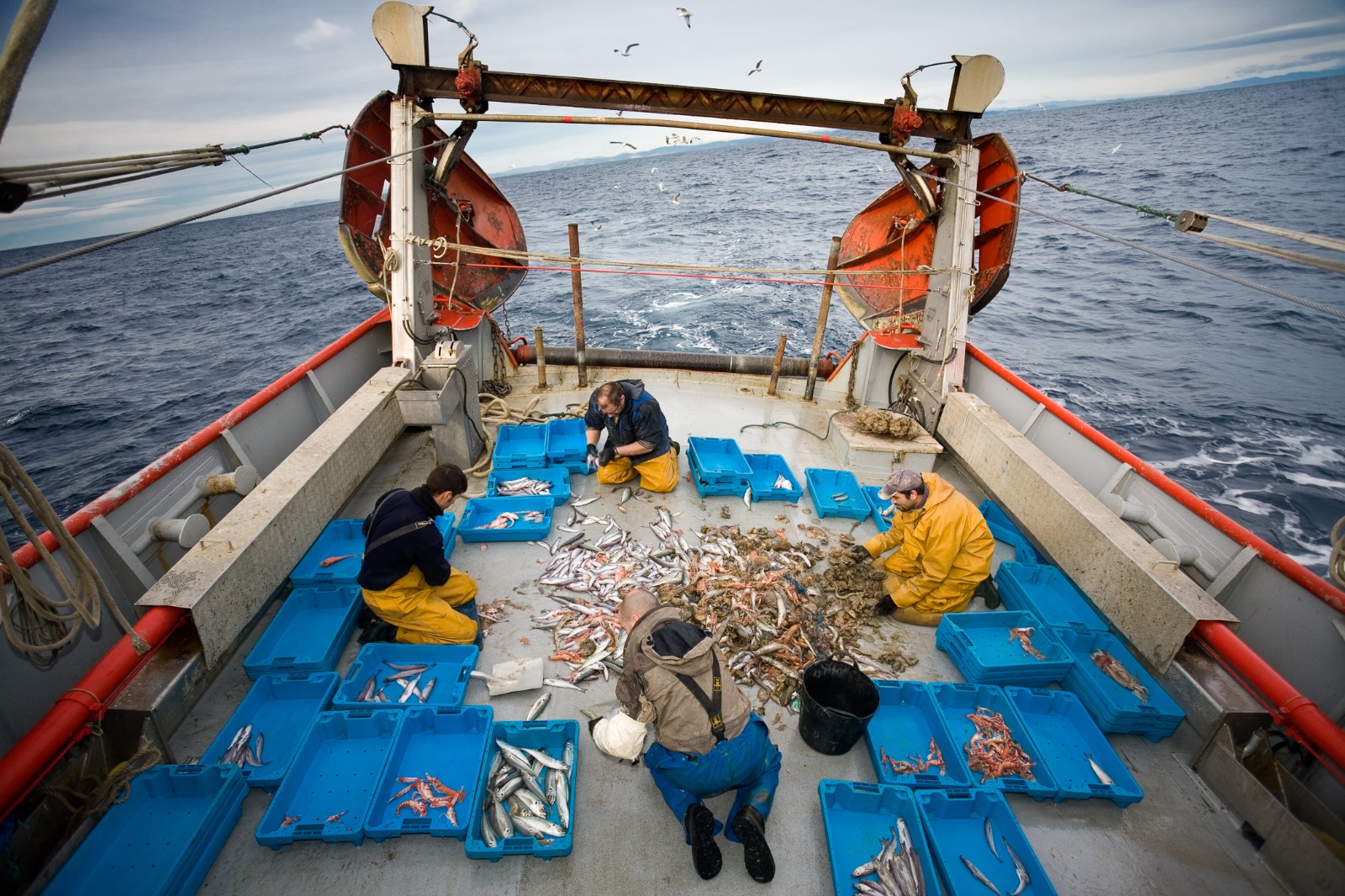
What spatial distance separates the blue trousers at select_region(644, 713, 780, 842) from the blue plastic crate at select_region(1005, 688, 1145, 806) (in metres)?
2.02

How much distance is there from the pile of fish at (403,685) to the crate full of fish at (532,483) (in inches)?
96.5

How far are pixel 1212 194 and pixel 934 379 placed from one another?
39.1 meters

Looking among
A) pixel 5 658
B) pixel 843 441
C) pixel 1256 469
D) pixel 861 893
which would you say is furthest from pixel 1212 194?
pixel 5 658

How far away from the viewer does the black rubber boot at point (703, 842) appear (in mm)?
3520

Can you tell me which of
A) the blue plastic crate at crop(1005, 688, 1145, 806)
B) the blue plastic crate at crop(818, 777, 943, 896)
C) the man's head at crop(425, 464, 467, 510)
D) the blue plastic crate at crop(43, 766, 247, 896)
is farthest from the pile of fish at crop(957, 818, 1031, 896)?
the blue plastic crate at crop(43, 766, 247, 896)

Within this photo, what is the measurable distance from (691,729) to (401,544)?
2632mm

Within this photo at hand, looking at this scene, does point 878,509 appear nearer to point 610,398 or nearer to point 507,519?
point 610,398

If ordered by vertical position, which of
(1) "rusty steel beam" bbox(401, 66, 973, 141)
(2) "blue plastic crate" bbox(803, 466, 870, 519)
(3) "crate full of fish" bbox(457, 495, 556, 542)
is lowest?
(2) "blue plastic crate" bbox(803, 466, 870, 519)

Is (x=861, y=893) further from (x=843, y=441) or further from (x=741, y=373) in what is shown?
(x=741, y=373)

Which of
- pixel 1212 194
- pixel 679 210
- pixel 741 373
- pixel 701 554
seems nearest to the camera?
pixel 701 554

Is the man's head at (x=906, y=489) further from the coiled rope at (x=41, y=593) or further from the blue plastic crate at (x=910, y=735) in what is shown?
the coiled rope at (x=41, y=593)

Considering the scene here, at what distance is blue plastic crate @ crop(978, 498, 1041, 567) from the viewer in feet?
20.4

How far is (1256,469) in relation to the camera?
12.0 meters

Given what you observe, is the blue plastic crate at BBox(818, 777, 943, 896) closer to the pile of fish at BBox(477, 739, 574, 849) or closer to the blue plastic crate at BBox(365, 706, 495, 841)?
the pile of fish at BBox(477, 739, 574, 849)
